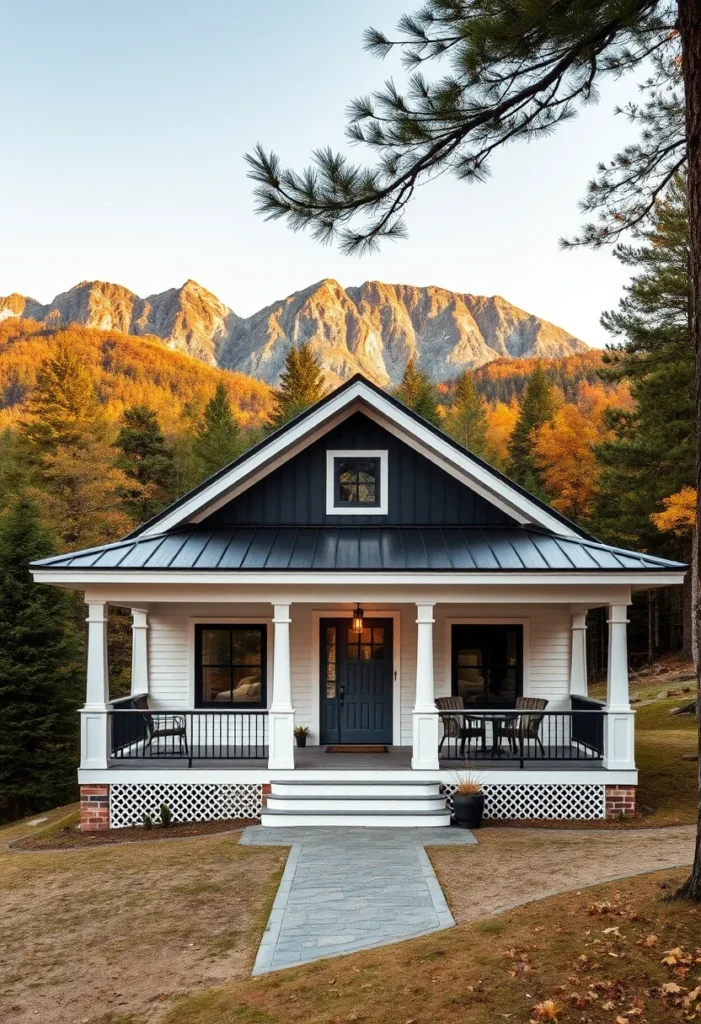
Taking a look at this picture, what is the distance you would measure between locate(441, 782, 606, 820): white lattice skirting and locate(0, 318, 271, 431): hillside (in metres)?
52.5

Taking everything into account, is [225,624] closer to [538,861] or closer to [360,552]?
[360,552]

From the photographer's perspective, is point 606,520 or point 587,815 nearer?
point 587,815

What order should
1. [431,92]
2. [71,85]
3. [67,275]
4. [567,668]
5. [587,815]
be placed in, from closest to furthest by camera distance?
[431,92] < [587,815] < [567,668] < [71,85] < [67,275]

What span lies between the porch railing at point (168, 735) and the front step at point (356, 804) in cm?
97

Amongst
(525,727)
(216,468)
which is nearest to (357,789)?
(525,727)

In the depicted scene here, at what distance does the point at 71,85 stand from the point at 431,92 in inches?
842

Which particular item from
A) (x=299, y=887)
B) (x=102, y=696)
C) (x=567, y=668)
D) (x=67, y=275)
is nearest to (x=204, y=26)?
(x=102, y=696)

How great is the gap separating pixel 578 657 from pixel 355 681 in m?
3.97

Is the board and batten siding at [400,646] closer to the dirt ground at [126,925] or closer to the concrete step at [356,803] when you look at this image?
the concrete step at [356,803]

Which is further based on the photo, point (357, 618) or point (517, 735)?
point (357, 618)

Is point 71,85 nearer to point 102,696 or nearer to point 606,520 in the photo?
point 102,696

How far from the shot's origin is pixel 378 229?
27.8 feet

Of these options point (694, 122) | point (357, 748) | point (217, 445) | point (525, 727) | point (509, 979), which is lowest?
point (357, 748)

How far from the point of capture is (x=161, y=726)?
1502 cm
